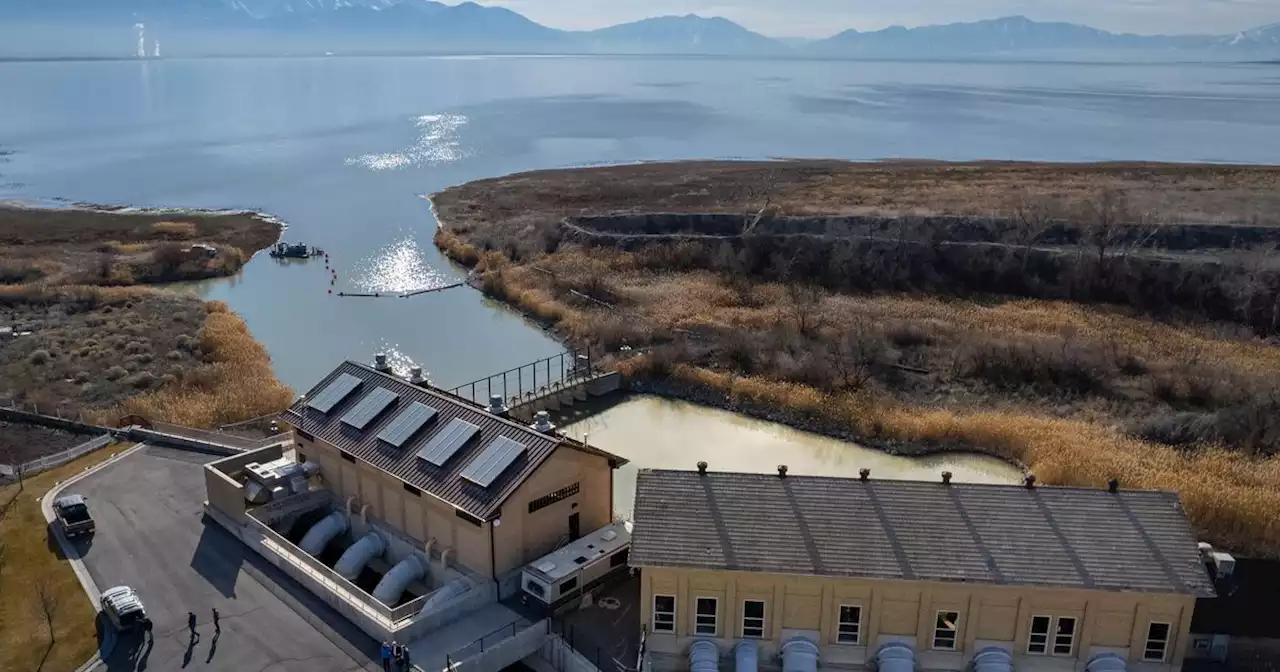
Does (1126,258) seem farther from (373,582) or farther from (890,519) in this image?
(373,582)

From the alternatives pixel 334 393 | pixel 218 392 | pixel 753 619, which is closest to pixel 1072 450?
pixel 753 619

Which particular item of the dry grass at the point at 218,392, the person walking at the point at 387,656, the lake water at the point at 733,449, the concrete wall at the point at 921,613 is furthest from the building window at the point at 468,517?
the dry grass at the point at 218,392

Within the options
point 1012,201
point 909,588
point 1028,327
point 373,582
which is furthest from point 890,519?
point 1012,201

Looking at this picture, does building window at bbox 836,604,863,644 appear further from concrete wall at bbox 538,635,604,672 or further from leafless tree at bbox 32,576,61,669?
leafless tree at bbox 32,576,61,669

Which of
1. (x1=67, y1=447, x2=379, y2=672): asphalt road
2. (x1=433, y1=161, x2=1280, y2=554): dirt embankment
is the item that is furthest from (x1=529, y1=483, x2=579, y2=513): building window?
(x1=433, y1=161, x2=1280, y2=554): dirt embankment

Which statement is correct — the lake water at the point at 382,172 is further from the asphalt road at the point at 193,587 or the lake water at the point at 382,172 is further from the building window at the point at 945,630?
the building window at the point at 945,630
